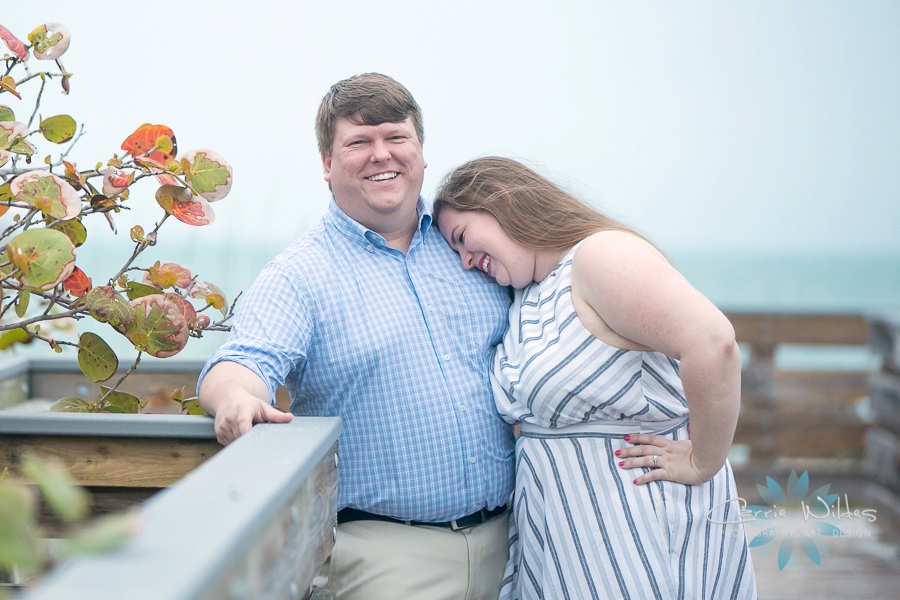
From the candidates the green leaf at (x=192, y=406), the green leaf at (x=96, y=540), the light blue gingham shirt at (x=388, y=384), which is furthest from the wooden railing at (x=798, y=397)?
the green leaf at (x=96, y=540)

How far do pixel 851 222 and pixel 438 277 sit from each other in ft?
117

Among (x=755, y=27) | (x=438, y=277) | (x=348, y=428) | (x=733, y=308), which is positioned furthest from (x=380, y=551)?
(x=755, y=27)

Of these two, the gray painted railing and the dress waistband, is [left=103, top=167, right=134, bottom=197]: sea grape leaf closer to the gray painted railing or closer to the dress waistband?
the gray painted railing

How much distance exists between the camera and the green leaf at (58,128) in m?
1.24

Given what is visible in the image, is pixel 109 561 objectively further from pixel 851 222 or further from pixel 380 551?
pixel 851 222

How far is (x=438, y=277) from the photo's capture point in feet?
5.64

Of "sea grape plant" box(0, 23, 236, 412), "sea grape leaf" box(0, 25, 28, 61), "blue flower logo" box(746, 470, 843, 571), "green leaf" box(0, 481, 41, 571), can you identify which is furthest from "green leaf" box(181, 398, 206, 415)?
"blue flower logo" box(746, 470, 843, 571)

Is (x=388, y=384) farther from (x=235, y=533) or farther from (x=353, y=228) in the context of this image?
(x=235, y=533)

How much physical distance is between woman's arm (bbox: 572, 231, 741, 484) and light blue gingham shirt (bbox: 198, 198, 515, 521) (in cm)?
32

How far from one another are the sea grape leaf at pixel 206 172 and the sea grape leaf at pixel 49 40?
289mm

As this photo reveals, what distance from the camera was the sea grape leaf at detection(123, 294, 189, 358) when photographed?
1.16m

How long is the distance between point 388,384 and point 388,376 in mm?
17

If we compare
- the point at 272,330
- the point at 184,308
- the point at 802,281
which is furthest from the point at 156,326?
the point at 802,281

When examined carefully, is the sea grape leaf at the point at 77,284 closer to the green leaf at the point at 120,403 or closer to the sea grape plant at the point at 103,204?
the sea grape plant at the point at 103,204
